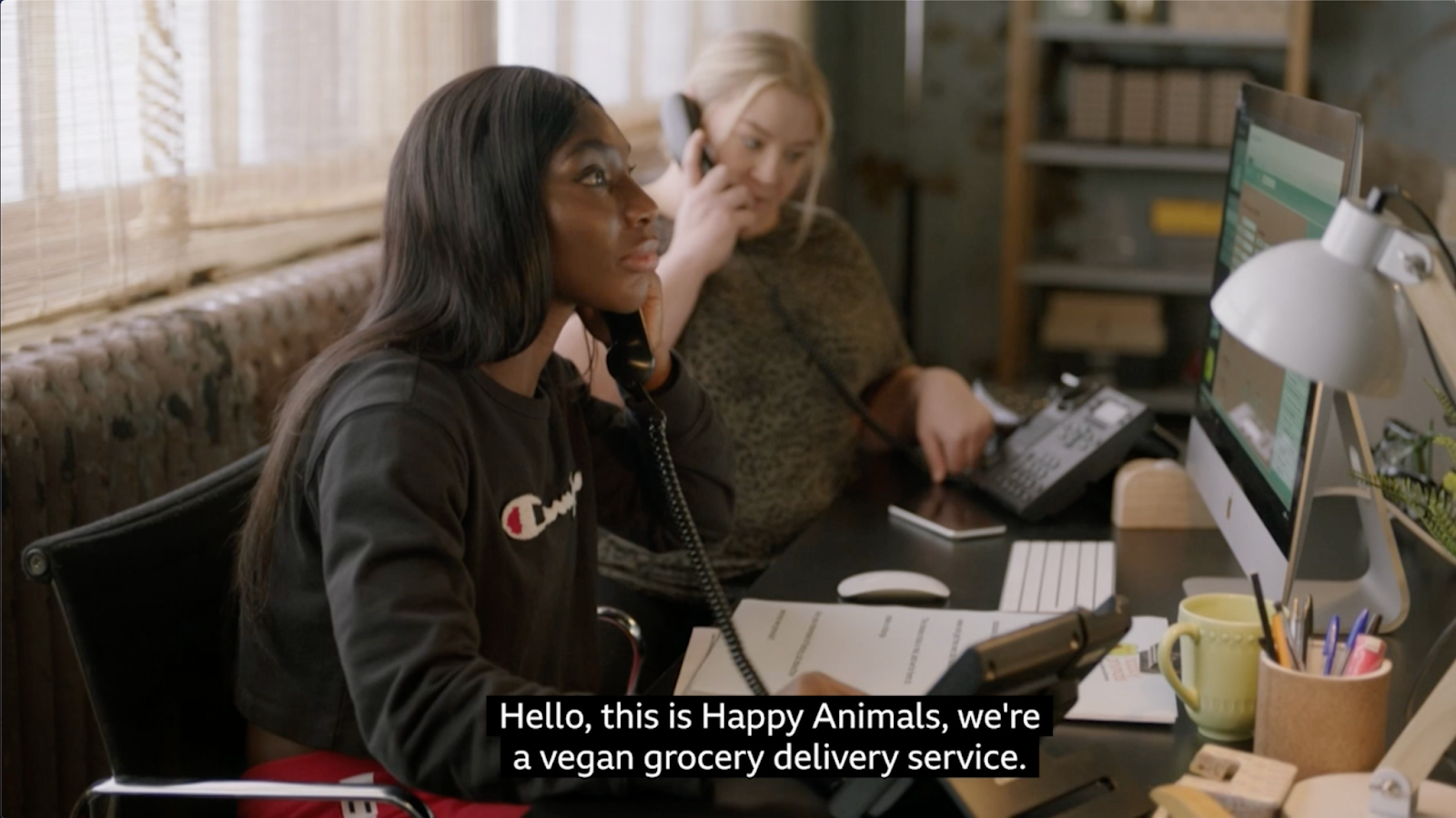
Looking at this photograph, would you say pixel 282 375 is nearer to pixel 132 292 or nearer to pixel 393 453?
pixel 132 292

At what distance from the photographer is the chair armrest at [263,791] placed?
1007 millimetres

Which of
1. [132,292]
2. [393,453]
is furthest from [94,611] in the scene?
[132,292]

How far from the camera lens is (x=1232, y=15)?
3848mm

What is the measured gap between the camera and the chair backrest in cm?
105

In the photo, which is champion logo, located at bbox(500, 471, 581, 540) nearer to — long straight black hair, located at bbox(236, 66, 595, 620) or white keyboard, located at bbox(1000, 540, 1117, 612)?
long straight black hair, located at bbox(236, 66, 595, 620)

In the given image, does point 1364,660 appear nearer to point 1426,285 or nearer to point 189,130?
point 1426,285

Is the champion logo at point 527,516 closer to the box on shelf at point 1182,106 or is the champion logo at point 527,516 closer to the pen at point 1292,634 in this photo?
the pen at point 1292,634

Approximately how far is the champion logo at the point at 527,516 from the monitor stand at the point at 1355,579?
0.60 meters

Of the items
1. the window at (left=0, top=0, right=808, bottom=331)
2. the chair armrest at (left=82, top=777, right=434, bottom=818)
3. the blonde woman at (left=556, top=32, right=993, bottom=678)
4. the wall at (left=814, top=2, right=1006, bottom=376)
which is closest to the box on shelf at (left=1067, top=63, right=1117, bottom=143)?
the wall at (left=814, top=2, right=1006, bottom=376)

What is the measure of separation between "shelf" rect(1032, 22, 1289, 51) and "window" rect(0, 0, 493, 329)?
2.24 meters

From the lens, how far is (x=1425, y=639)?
48.3 inches

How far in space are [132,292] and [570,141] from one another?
0.69 metres

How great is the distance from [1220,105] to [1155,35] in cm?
27

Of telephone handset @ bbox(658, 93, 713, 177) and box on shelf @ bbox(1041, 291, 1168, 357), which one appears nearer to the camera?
telephone handset @ bbox(658, 93, 713, 177)
